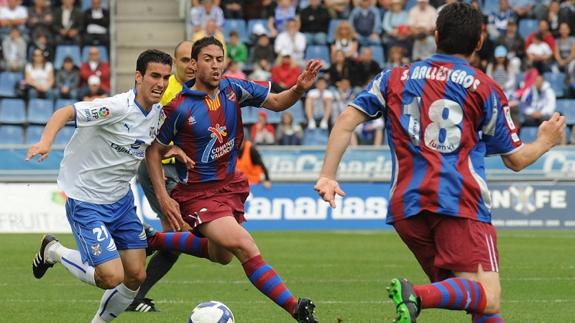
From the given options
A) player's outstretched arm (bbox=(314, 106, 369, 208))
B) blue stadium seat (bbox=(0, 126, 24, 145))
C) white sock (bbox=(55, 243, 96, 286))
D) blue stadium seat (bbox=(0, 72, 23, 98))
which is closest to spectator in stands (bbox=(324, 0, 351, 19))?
blue stadium seat (bbox=(0, 72, 23, 98))

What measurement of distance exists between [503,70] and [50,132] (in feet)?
62.0

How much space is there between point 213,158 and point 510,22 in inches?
740

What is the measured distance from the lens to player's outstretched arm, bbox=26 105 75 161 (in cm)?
805

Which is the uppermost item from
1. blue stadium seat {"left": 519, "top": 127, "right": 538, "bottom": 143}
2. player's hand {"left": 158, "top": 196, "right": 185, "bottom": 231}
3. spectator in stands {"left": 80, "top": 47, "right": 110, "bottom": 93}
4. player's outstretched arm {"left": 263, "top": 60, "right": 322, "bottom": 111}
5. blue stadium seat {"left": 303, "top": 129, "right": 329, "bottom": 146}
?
player's outstretched arm {"left": 263, "top": 60, "right": 322, "bottom": 111}

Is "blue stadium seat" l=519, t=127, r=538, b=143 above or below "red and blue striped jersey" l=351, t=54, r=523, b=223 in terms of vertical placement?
below

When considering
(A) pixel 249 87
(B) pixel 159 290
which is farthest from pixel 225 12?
(A) pixel 249 87

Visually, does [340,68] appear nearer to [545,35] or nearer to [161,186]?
[545,35]

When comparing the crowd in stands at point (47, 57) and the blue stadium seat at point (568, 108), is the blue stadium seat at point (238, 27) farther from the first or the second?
the blue stadium seat at point (568, 108)

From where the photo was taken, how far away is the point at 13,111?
25.3 metres

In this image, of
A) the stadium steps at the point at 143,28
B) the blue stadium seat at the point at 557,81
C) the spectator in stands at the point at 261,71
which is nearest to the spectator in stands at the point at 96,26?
the stadium steps at the point at 143,28

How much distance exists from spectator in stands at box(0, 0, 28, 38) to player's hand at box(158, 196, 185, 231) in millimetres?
18248

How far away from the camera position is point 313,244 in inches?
731

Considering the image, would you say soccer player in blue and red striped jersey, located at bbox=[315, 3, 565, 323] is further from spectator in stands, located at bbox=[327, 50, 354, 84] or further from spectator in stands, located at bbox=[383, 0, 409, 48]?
spectator in stands, located at bbox=[383, 0, 409, 48]

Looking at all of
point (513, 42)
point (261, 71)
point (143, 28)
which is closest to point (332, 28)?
point (261, 71)
